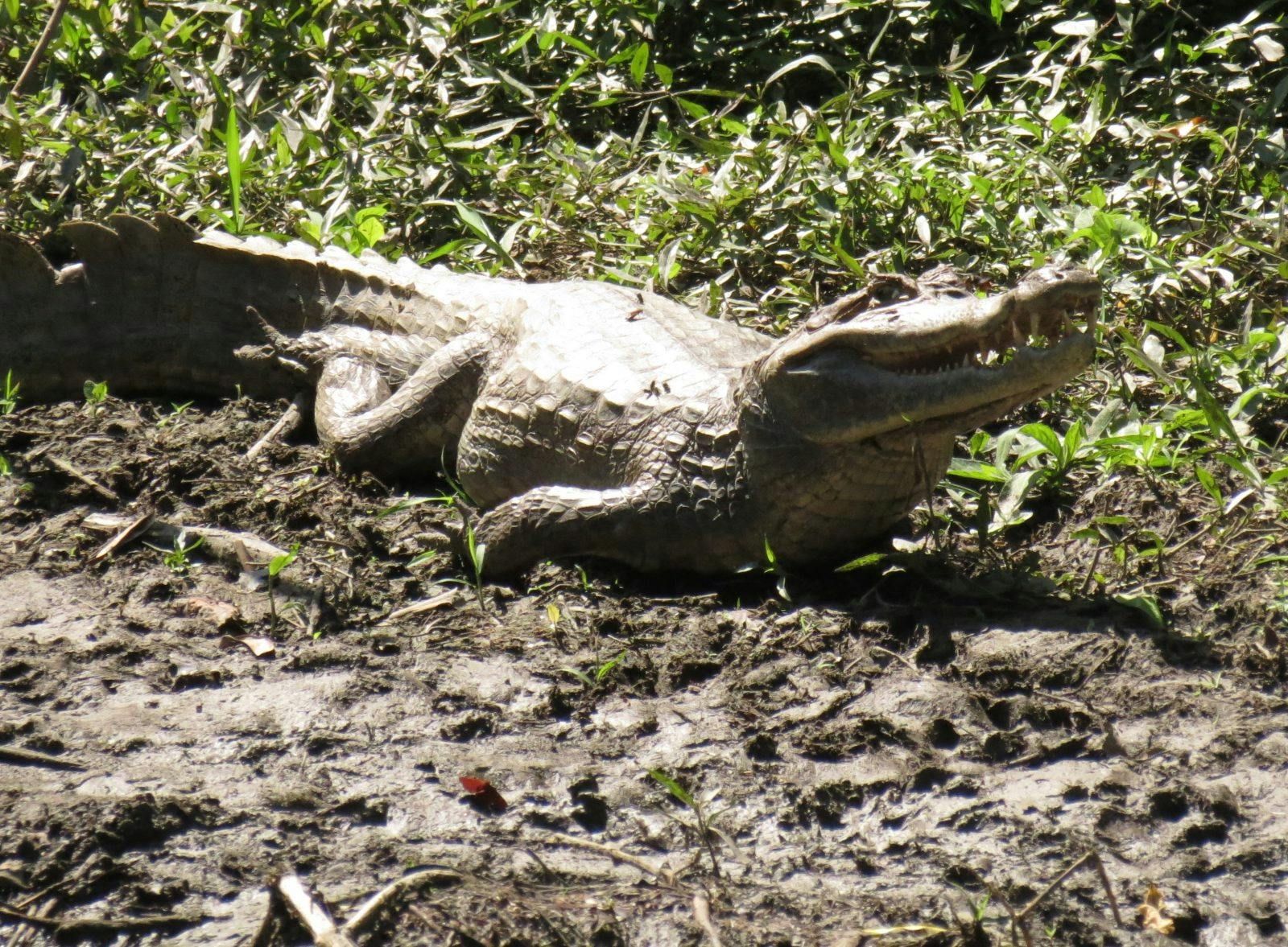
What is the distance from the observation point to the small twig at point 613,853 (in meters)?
2.60

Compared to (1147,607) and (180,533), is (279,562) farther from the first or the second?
(1147,607)

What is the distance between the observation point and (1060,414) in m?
4.58

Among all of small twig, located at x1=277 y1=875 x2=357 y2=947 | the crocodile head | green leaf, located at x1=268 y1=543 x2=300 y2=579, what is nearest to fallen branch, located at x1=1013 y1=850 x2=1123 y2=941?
small twig, located at x1=277 y1=875 x2=357 y2=947

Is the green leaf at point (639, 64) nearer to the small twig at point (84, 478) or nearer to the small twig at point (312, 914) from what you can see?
the small twig at point (84, 478)

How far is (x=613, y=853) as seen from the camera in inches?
106

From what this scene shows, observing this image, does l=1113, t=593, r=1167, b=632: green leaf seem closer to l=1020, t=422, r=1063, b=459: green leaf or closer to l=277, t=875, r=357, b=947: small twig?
l=1020, t=422, r=1063, b=459: green leaf

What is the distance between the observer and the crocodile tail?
5332mm

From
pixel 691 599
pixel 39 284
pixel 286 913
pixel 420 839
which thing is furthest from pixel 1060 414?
pixel 39 284

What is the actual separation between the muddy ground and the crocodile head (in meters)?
0.48

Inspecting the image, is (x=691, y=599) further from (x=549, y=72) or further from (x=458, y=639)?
(x=549, y=72)

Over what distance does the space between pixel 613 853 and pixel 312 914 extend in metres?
0.61

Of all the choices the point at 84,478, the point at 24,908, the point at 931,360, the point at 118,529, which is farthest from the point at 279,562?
the point at 931,360

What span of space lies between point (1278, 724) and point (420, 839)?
1.82 metres

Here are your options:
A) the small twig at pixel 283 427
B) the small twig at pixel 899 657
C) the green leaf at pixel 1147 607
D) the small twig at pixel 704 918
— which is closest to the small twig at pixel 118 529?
the small twig at pixel 283 427
